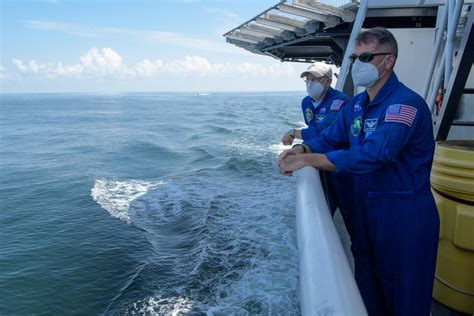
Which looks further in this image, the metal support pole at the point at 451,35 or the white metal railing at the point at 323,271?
the metal support pole at the point at 451,35

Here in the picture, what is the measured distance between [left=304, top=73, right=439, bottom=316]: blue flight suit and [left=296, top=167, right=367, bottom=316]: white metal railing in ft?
0.93

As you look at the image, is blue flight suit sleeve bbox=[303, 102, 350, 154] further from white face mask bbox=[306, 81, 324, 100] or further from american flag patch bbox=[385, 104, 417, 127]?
white face mask bbox=[306, 81, 324, 100]

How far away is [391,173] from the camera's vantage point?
1836 millimetres

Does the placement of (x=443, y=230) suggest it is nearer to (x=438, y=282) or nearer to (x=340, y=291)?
(x=438, y=282)

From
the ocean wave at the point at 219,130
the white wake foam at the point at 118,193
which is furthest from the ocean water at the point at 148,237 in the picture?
the ocean wave at the point at 219,130

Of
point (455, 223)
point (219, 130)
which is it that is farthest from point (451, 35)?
point (219, 130)

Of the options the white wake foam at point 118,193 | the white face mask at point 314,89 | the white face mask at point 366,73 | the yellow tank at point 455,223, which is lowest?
the white wake foam at point 118,193

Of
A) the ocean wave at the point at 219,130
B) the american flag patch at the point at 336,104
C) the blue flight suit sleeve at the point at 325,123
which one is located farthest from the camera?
the ocean wave at the point at 219,130

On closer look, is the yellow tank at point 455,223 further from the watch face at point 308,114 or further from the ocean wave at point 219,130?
the ocean wave at point 219,130

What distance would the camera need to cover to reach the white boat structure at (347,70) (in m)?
1.28

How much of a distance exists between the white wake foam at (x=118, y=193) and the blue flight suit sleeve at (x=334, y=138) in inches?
241

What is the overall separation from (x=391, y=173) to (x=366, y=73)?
51cm

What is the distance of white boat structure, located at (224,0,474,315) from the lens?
4.20ft

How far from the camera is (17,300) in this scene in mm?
5469
